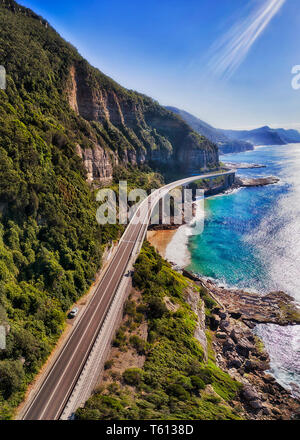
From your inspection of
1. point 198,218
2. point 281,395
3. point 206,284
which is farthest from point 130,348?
point 198,218

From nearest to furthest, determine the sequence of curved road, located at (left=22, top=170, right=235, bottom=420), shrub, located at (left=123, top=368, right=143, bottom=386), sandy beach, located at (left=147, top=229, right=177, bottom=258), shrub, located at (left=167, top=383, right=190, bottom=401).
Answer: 1. curved road, located at (left=22, top=170, right=235, bottom=420)
2. shrub, located at (left=167, top=383, right=190, bottom=401)
3. shrub, located at (left=123, top=368, right=143, bottom=386)
4. sandy beach, located at (left=147, top=229, right=177, bottom=258)

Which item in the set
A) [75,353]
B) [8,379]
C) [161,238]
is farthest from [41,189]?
[161,238]

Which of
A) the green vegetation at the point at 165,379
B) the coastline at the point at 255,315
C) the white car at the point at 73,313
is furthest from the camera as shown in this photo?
the coastline at the point at 255,315

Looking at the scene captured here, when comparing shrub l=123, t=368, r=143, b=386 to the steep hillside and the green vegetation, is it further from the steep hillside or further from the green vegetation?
the steep hillside

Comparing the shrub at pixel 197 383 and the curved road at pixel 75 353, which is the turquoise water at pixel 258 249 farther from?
the curved road at pixel 75 353

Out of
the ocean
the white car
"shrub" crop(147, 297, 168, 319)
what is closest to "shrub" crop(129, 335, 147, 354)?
"shrub" crop(147, 297, 168, 319)

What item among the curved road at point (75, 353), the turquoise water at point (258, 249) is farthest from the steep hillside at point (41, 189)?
the turquoise water at point (258, 249)

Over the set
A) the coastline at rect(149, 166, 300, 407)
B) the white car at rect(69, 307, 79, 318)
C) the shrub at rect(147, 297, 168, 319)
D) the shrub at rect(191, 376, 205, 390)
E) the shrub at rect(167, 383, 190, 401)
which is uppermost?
the white car at rect(69, 307, 79, 318)
